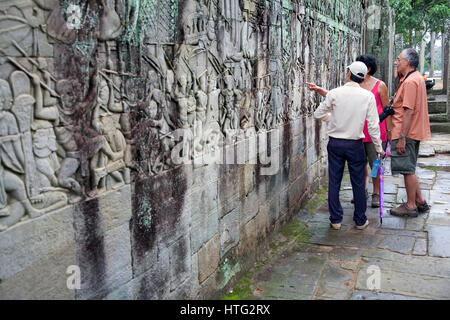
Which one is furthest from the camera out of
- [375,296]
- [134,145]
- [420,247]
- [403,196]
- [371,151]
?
[403,196]

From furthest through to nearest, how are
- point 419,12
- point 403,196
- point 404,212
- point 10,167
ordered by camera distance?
point 419,12 < point 403,196 < point 404,212 < point 10,167

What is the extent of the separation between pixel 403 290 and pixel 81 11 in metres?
3.31

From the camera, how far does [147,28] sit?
276 centimetres

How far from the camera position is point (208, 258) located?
11.8 feet

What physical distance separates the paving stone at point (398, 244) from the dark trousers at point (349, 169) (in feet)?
1.47

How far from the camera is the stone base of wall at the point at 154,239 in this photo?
2.06 meters

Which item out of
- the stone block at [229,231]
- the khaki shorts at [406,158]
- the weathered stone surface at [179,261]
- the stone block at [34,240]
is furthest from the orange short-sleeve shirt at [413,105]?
the stone block at [34,240]

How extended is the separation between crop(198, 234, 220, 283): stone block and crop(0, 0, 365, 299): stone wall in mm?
15

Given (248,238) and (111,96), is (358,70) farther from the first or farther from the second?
(111,96)

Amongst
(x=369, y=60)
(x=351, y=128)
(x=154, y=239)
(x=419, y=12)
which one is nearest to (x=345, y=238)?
(x=351, y=128)

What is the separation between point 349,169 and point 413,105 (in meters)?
1.07

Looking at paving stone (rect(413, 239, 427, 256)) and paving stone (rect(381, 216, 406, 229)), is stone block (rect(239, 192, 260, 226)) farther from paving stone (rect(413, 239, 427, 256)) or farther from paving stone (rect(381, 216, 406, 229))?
paving stone (rect(381, 216, 406, 229))

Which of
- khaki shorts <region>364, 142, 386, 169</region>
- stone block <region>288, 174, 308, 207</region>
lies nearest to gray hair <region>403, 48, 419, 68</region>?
khaki shorts <region>364, 142, 386, 169</region>
